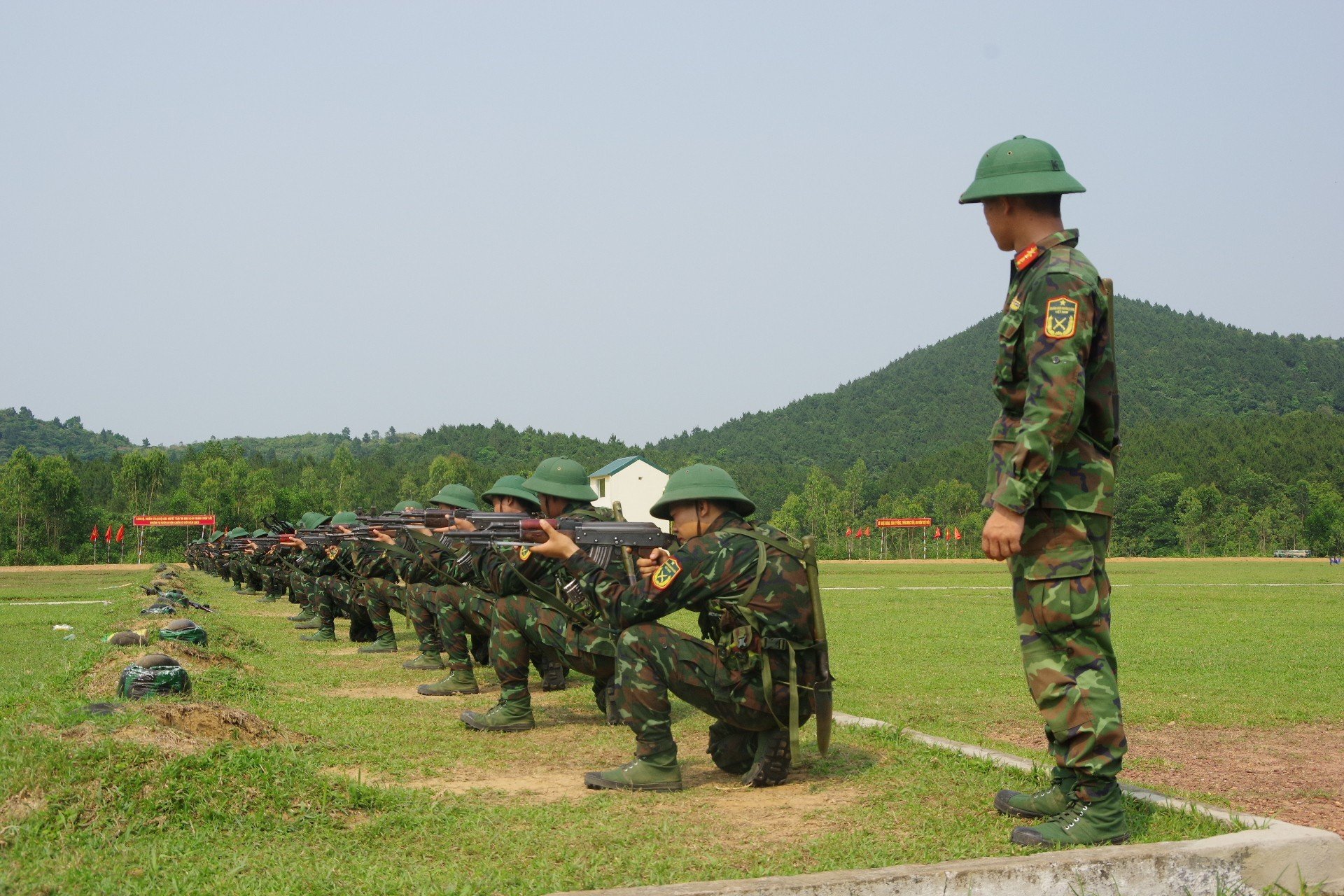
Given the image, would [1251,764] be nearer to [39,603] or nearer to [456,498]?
[456,498]

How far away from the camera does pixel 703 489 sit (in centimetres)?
623

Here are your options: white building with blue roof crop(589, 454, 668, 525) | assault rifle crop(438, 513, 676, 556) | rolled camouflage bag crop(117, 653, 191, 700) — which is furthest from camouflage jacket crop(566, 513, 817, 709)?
white building with blue roof crop(589, 454, 668, 525)

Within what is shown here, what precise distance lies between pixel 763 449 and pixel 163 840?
169m

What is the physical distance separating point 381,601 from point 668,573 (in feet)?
31.1

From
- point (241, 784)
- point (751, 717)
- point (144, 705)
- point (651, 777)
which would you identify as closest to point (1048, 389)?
point (751, 717)

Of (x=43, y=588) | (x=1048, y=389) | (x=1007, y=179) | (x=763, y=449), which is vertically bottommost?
(x=43, y=588)

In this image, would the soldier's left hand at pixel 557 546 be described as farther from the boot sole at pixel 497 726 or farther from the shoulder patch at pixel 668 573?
the boot sole at pixel 497 726

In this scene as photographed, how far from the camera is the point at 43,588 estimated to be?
113ft

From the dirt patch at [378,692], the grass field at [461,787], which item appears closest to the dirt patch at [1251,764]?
the grass field at [461,787]

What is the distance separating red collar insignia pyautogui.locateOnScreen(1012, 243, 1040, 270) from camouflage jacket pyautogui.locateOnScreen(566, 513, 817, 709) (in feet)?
6.21

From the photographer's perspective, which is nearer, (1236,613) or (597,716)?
(597,716)

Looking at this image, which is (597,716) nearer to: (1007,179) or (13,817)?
(13,817)

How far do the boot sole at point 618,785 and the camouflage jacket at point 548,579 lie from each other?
A: 1.86 m

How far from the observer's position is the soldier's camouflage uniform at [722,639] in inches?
229
